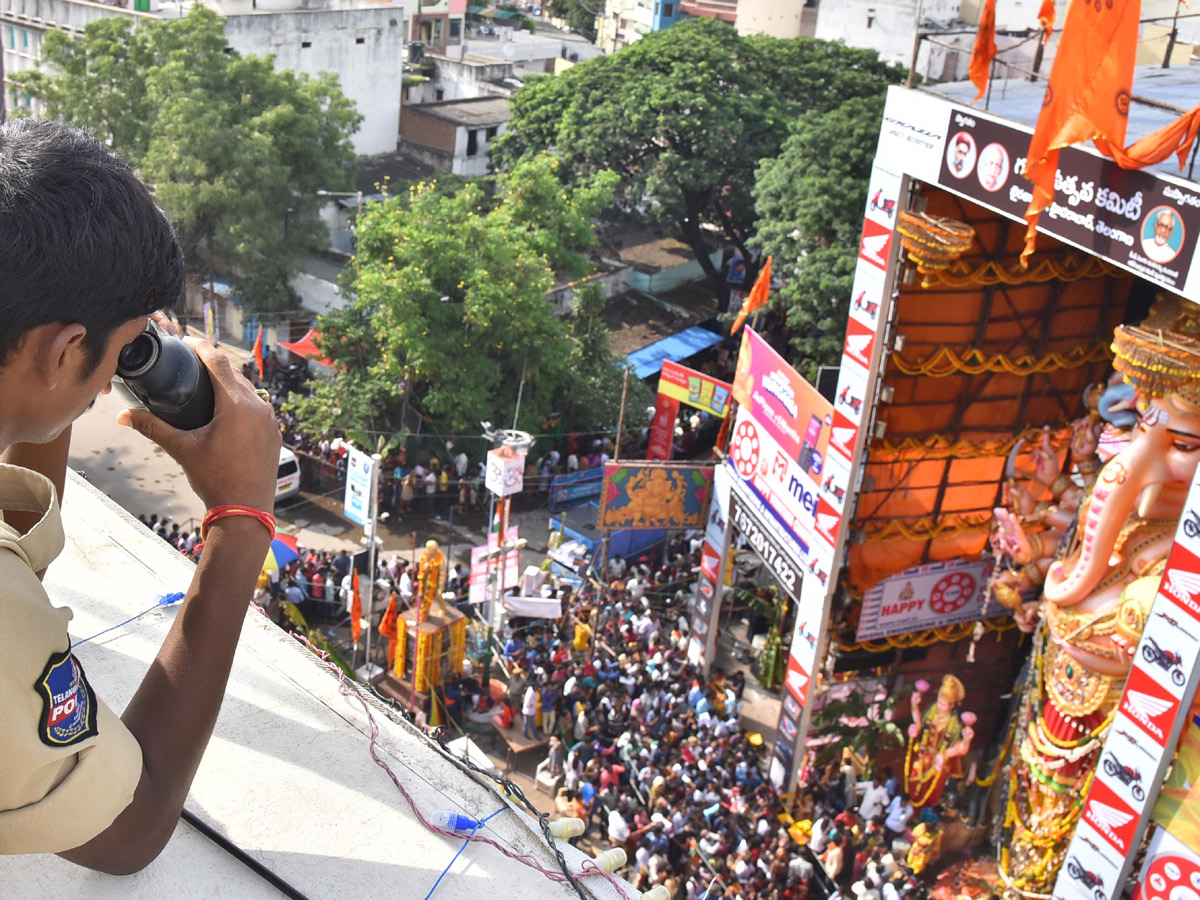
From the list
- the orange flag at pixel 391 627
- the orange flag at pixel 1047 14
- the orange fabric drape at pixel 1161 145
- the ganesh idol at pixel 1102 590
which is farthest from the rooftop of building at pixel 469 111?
the orange fabric drape at pixel 1161 145

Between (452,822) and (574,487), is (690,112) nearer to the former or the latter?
(574,487)

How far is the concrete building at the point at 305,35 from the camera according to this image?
28703 mm

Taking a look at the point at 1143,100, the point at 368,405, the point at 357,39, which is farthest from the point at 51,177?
the point at 357,39

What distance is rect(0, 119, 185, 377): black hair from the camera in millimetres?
1670

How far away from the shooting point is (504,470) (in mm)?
14984

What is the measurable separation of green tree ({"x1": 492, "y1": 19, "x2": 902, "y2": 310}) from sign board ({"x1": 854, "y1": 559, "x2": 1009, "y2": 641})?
14.7 metres

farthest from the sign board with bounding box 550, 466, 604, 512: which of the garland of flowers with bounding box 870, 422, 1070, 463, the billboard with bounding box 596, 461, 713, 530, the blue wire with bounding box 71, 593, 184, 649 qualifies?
the blue wire with bounding box 71, 593, 184, 649

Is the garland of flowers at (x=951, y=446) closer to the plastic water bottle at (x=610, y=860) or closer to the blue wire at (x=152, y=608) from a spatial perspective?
the blue wire at (x=152, y=608)

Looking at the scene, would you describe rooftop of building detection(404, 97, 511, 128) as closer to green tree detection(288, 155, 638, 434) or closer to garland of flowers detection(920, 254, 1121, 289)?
green tree detection(288, 155, 638, 434)

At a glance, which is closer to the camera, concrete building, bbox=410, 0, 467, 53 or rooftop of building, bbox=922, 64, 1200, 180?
rooftop of building, bbox=922, 64, 1200, 180

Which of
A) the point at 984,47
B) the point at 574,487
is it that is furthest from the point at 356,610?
the point at 984,47

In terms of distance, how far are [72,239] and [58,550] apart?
65 centimetres

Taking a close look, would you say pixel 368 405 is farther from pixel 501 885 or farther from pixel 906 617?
pixel 501 885

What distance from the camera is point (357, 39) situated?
1266 inches
